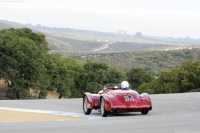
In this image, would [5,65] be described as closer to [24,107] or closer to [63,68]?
[63,68]

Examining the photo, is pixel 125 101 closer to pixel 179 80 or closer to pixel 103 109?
pixel 103 109

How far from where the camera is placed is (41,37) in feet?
242

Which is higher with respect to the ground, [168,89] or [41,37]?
[41,37]

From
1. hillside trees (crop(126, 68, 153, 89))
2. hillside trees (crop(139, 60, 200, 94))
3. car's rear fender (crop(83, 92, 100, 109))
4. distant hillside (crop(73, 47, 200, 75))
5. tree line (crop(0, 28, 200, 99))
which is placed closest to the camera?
car's rear fender (crop(83, 92, 100, 109))

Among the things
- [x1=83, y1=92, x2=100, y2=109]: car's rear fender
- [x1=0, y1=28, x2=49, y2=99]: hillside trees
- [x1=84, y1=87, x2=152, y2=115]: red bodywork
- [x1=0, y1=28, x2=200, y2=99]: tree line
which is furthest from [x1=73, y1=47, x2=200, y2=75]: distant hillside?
[x1=84, y1=87, x2=152, y2=115]: red bodywork

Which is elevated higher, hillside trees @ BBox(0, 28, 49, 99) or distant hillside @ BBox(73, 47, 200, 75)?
hillside trees @ BBox(0, 28, 49, 99)

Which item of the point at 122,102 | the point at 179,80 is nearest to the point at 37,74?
the point at 179,80

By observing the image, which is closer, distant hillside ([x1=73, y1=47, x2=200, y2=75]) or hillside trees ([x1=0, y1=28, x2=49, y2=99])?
hillside trees ([x1=0, y1=28, x2=49, y2=99])

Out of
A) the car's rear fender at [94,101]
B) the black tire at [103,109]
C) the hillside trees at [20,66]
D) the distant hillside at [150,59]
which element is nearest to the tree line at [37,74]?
the hillside trees at [20,66]

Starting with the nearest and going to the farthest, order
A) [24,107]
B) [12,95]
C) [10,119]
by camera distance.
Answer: [10,119], [24,107], [12,95]

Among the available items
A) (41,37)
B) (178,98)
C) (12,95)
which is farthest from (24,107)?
(41,37)

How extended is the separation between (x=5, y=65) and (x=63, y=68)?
14.1 meters

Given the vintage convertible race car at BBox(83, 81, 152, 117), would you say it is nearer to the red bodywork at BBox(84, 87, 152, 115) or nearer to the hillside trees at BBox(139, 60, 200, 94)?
the red bodywork at BBox(84, 87, 152, 115)

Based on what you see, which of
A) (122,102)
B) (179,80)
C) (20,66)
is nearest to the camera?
(122,102)
